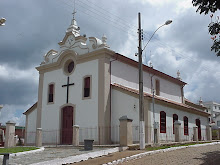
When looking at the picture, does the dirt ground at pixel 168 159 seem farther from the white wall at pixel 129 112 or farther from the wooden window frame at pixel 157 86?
the wooden window frame at pixel 157 86

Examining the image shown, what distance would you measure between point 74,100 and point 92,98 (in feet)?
6.14

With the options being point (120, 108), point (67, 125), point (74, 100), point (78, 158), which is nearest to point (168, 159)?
point (78, 158)

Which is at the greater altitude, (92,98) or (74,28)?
(74,28)

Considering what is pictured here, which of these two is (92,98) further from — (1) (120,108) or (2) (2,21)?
(2) (2,21)

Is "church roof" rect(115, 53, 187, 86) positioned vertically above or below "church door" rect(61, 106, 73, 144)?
above

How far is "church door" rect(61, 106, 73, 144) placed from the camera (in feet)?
68.5

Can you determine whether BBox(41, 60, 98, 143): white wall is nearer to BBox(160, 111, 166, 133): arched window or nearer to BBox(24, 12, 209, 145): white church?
BBox(24, 12, 209, 145): white church

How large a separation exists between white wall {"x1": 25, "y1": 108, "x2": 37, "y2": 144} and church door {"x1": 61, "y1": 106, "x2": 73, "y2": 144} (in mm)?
3904

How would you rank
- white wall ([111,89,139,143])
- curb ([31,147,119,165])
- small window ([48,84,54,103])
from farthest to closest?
1. small window ([48,84,54,103])
2. white wall ([111,89,139,143])
3. curb ([31,147,119,165])

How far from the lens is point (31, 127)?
966 inches

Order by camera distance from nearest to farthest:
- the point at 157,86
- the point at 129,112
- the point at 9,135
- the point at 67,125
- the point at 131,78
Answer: the point at 129,112
the point at 9,135
the point at 67,125
the point at 131,78
the point at 157,86

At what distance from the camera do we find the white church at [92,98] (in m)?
19.1

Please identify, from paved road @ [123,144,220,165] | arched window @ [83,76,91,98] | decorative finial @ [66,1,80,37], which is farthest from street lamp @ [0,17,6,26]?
decorative finial @ [66,1,80,37]

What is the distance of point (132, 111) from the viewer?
18.6 meters
